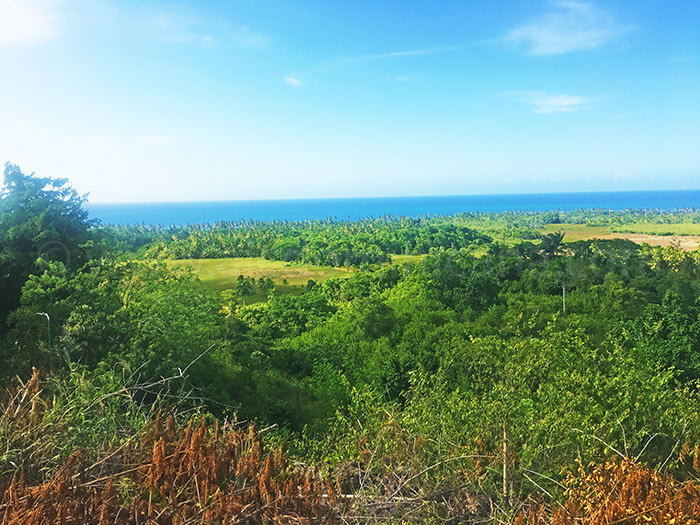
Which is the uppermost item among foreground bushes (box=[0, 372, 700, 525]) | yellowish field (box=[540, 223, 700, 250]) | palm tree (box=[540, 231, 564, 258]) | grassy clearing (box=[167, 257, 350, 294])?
foreground bushes (box=[0, 372, 700, 525])

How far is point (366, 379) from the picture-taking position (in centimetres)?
1933

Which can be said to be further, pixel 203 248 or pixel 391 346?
pixel 203 248

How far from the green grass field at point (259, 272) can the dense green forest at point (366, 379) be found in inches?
517

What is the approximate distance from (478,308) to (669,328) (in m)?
12.1

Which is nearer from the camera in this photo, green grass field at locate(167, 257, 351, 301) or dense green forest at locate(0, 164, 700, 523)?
dense green forest at locate(0, 164, 700, 523)

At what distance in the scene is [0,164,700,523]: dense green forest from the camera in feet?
16.0

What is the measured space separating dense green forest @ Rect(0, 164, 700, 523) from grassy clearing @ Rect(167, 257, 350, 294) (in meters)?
13.3

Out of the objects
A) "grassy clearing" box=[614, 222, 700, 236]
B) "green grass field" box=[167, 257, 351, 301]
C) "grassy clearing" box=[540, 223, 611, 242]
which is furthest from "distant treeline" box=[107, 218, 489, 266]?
"grassy clearing" box=[614, 222, 700, 236]

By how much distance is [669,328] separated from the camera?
18.2 meters

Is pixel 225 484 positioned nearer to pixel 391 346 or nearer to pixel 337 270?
pixel 391 346

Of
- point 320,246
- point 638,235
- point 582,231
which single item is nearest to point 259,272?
point 320,246

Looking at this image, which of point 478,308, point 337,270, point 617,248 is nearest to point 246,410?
point 478,308

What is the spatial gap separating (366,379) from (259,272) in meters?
39.7

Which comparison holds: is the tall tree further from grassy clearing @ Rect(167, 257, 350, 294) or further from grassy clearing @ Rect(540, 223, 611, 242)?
grassy clearing @ Rect(540, 223, 611, 242)
